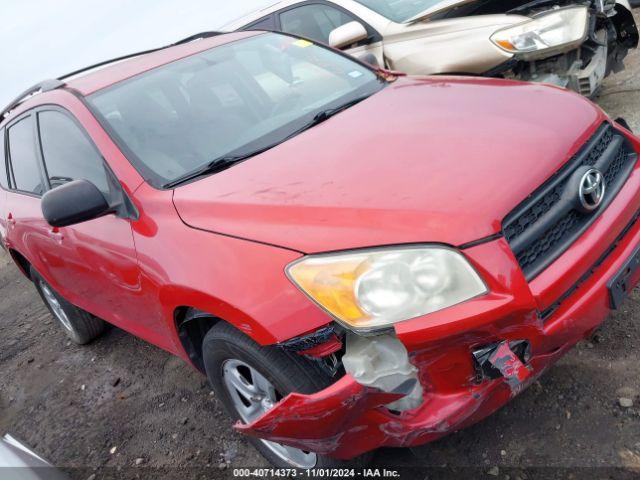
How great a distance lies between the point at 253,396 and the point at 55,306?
2.49m

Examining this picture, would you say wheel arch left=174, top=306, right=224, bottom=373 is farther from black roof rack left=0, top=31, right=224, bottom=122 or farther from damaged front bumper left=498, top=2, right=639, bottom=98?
damaged front bumper left=498, top=2, right=639, bottom=98

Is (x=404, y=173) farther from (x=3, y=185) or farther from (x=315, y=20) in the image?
(x=315, y=20)

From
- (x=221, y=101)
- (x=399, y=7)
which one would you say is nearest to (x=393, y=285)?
(x=221, y=101)

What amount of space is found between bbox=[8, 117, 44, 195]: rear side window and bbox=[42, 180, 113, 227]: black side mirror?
1026 mm

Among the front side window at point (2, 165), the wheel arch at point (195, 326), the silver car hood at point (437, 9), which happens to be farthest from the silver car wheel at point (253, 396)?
the silver car hood at point (437, 9)

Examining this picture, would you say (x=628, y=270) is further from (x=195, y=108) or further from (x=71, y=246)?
(x=71, y=246)

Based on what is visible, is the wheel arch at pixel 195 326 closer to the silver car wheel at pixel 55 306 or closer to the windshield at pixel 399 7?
the silver car wheel at pixel 55 306

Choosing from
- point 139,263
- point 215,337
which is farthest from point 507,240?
point 139,263

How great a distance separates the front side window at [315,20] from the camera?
5105mm

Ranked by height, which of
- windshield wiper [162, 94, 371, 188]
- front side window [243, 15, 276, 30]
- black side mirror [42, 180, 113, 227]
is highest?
Answer: front side window [243, 15, 276, 30]

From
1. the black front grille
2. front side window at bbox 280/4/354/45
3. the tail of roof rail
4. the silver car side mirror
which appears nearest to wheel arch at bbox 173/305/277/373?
the black front grille

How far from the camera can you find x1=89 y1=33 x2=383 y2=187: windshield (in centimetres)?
240

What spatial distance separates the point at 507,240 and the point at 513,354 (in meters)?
0.33

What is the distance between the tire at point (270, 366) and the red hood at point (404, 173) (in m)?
0.36
